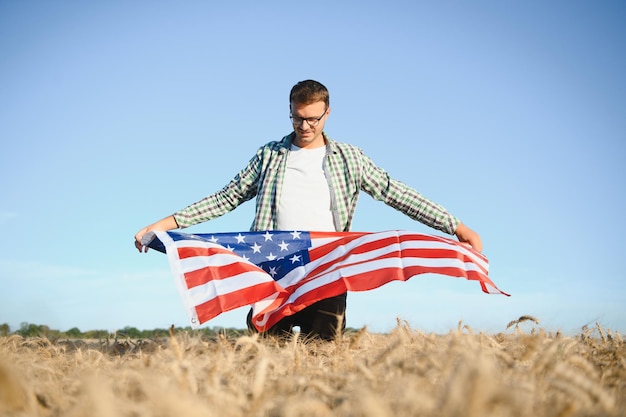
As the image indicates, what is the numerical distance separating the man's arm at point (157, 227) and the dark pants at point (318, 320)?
1.27 m

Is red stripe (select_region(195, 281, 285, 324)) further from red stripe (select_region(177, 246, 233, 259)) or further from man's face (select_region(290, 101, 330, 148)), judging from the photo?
man's face (select_region(290, 101, 330, 148))

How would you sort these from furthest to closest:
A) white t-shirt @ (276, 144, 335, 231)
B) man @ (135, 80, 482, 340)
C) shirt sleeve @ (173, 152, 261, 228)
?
shirt sleeve @ (173, 152, 261, 228), white t-shirt @ (276, 144, 335, 231), man @ (135, 80, 482, 340)

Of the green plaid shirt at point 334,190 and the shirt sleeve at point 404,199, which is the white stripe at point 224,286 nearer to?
the green plaid shirt at point 334,190

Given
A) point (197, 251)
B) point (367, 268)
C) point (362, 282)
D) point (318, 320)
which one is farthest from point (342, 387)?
point (197, 251)

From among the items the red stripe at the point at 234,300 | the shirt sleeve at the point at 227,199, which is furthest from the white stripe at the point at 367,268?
the shirt sleeve at the point at 227,199

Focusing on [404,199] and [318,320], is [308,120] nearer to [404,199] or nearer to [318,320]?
[404,199]

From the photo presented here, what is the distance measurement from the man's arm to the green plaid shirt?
8 cm

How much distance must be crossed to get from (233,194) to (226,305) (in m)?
1.63

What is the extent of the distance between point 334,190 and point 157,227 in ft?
6.29

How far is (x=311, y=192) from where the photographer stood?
615cm

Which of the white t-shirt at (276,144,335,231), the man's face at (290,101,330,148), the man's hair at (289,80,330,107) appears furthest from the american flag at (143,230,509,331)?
the man's hair at (289,80,330,107)

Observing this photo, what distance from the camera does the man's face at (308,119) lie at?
588 centimetres

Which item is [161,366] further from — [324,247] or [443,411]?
[324,247]

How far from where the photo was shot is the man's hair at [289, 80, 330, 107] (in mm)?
5828
